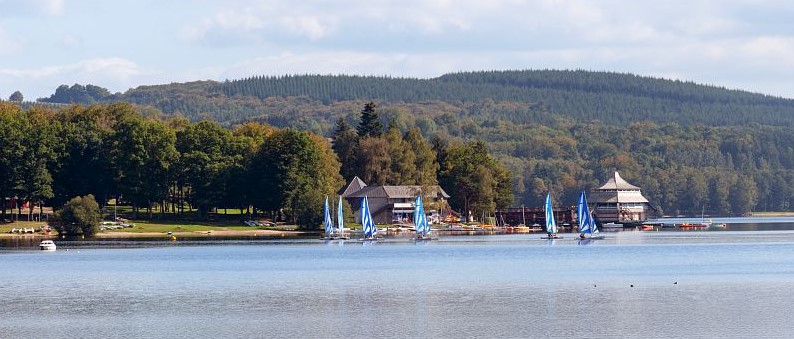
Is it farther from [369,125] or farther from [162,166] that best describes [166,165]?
[369,125]

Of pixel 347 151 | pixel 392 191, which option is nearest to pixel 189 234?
pixel 392 191

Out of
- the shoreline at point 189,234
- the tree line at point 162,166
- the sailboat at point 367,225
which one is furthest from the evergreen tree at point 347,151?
the sailboat at point 367,225

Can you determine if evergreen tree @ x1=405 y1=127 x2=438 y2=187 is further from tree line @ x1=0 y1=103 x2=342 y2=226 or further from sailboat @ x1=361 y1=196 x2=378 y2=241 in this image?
sailboat @ x1=361 y1=196 x2=378 y2=241

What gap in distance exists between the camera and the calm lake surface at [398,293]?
173 feet

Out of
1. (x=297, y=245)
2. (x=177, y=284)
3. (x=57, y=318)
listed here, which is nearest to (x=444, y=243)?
(x=297, y=245)

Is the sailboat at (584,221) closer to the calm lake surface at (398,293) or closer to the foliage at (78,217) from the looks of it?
the calm lake surface at (398,293)

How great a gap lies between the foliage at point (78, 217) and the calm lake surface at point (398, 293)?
27.2m

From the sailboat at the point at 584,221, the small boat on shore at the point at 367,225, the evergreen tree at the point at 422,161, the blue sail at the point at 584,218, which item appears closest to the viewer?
the blue sail at the point at 584,218

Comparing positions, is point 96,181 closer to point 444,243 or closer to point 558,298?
point 444,243

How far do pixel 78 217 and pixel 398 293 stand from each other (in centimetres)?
7927

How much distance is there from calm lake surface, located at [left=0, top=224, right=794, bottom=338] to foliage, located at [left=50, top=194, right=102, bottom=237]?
2721 cm

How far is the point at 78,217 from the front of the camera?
140m

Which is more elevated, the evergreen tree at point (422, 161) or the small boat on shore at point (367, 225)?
the evergreen tree at point (422, 161)

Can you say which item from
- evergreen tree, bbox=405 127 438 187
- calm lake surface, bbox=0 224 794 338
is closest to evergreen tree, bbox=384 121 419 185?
evergreen tree, bbox=405 127 438 187
